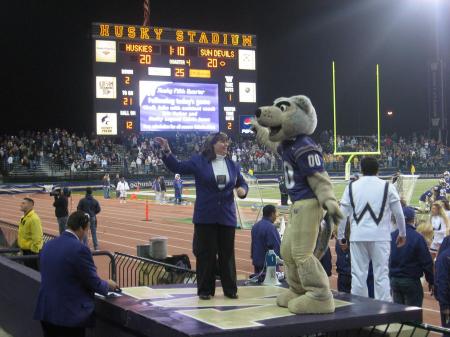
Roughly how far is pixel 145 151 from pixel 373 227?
Result: 4115 centimetres

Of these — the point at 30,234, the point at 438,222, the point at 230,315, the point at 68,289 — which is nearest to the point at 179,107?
the point at 30,234

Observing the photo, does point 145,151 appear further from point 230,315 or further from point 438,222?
point 230,315

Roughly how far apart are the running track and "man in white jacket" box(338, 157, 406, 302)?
8.78 ft

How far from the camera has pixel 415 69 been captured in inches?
2154

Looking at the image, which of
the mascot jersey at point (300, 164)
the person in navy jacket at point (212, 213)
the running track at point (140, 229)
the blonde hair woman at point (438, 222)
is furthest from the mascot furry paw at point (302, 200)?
the blonde hair woman at point (438, 222)

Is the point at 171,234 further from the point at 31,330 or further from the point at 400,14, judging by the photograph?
the point at 400,14

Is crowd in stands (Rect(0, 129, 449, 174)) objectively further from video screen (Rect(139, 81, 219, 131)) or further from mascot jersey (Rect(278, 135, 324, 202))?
mascot jersey (Rect(278, 135, 324, 202))

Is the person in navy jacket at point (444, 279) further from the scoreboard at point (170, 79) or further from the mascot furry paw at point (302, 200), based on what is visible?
the scoreboard at point (170, 79)

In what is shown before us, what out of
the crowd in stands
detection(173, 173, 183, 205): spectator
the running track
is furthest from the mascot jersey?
the crowd in stands

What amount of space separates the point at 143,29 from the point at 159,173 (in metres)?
12.1

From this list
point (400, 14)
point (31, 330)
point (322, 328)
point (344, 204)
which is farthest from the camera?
point (400, 14)

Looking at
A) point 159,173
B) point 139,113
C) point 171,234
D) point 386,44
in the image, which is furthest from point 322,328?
point 386,44

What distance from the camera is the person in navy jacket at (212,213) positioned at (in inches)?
207

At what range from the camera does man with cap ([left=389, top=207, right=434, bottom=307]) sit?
6336 millimetres
